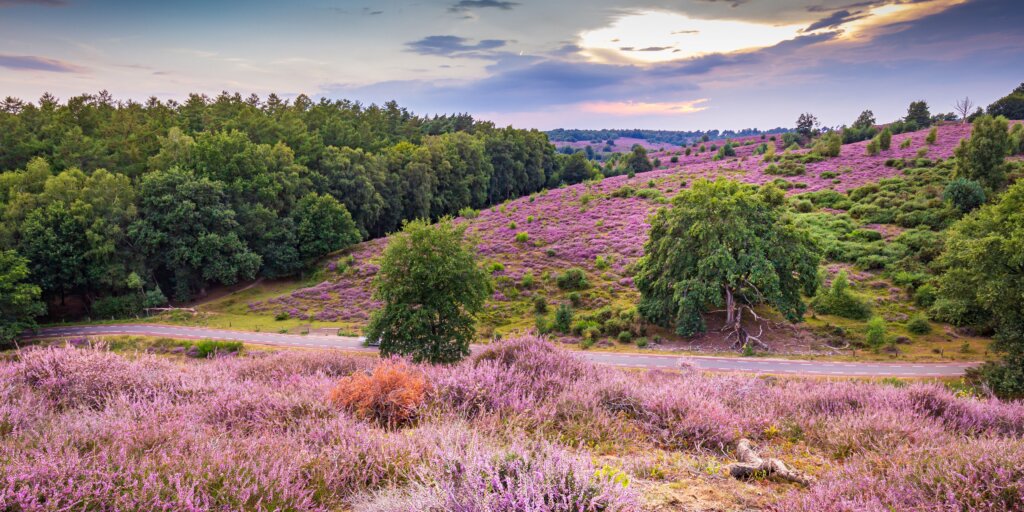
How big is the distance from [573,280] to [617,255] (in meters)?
7.05

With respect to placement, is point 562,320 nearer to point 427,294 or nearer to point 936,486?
point 427,294

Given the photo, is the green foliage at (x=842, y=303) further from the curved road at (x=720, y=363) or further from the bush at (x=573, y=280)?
the bush at (x=573, y=280)

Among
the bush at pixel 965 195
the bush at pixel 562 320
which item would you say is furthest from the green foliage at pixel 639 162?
the bush at pixel 562 320

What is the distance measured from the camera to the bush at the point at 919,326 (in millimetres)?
29875

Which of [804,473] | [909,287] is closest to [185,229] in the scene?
[804,473]

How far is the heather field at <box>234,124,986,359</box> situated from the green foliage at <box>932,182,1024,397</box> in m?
4.55

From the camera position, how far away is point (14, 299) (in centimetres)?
3522

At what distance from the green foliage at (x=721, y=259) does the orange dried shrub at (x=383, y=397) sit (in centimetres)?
2512

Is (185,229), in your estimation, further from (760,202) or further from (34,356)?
(760,202)

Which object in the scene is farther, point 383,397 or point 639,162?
point 639,162

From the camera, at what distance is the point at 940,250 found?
37156mm

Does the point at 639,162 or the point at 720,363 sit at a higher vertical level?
the point at 639,162

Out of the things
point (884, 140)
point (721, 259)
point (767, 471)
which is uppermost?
point (884, 140)

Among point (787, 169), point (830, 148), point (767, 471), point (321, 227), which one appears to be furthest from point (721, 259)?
point (830, 148)
